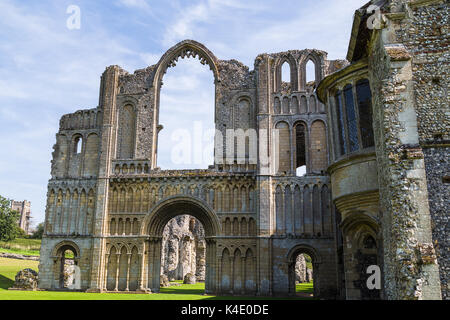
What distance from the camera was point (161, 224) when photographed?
25.3m

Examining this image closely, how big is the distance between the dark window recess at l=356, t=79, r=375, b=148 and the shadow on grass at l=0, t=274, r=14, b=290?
69.3 ft

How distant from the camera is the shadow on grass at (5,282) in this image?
948 inches

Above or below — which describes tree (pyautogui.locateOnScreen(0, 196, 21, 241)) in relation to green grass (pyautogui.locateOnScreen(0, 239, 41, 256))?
above

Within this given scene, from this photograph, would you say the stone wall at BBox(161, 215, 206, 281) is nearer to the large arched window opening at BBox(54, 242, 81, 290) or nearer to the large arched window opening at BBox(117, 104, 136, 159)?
the large arched window opening at BBox(54, 242, 81, 290)

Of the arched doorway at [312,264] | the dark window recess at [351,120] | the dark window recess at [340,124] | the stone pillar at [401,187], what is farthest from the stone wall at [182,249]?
the stone pillar at [401,187]

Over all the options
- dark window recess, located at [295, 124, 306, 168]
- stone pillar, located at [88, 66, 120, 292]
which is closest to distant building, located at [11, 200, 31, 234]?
stone pillar, located at [88, 66, 120, 292]

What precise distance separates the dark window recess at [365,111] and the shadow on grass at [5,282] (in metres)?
21.1

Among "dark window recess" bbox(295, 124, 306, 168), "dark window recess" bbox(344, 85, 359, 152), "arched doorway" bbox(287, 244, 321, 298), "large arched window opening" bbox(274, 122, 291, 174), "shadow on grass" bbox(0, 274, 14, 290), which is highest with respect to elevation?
"dark window recess" bbox(295, 124, 306, 168)

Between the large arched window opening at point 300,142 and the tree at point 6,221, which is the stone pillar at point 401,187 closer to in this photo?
the large arched window opening at point 300,142

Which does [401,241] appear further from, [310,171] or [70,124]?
[70,124]

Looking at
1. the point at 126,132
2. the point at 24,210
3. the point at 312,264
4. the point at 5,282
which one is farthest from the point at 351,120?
the point at 24,210

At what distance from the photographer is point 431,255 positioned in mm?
9102

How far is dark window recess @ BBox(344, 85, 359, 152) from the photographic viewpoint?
42.1 feet
